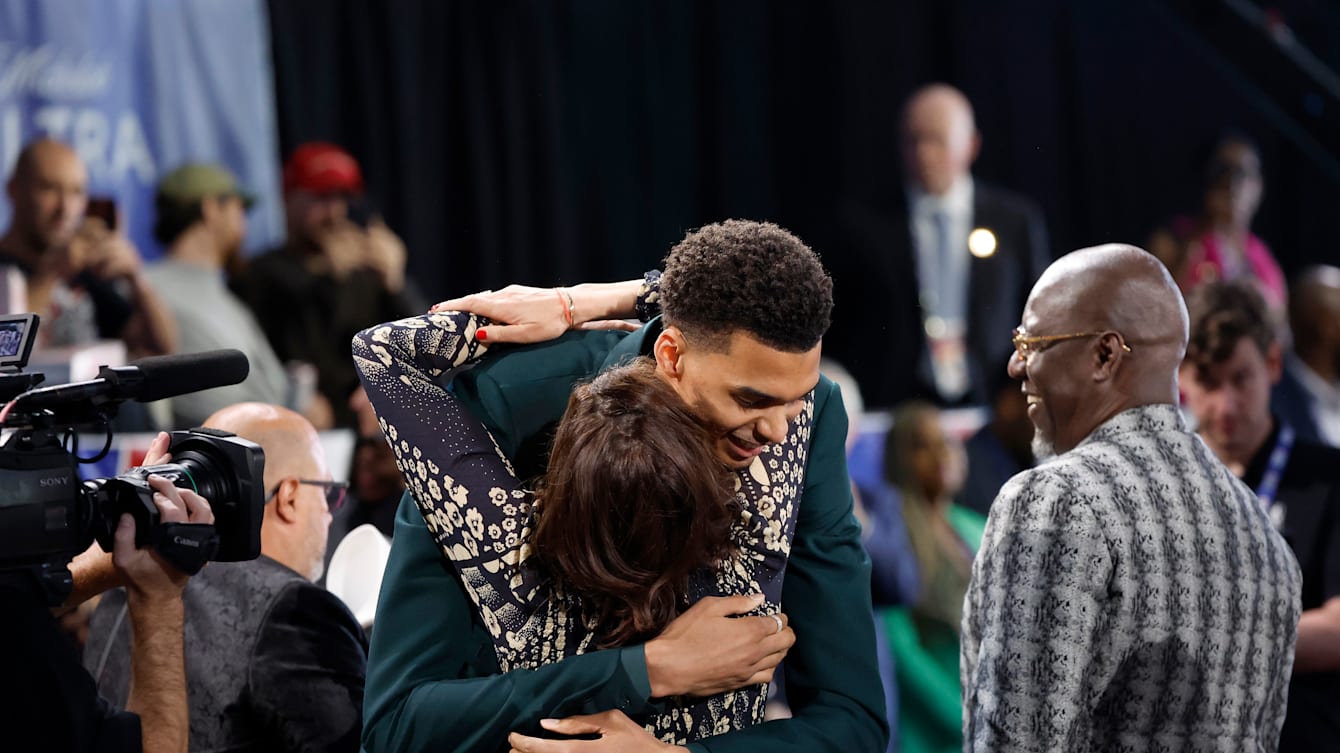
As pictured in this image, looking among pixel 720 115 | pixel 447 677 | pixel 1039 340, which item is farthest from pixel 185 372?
pixel 720 115

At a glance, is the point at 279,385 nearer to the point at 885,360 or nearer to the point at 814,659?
the point at 885,360

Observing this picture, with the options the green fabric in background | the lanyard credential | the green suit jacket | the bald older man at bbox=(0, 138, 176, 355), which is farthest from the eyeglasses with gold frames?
the bald older man at bbox=(0, 138, 176, 355)

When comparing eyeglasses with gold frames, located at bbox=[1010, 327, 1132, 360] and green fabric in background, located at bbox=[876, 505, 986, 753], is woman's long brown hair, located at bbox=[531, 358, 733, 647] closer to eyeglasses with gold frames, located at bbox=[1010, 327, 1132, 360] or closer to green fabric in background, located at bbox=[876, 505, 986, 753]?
eyeglasses with gold frames, located at bbox=[1010, 327, 1132, 360]

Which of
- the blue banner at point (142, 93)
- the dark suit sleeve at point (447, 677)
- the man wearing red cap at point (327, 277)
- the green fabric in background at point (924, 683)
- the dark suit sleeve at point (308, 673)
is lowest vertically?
the green fabric in background at point (924, 683)

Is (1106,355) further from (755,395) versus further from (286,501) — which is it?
(286,501)

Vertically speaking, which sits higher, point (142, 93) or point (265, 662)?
point (142, 93)

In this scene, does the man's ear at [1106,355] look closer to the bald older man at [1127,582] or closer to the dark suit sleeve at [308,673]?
the bald older man at [1127,582]

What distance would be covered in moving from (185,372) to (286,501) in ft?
2.21

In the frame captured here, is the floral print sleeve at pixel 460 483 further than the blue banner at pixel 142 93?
No

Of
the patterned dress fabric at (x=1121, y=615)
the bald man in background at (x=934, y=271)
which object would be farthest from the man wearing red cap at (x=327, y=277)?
the patterned dress fabric at (x=1121, y=615)

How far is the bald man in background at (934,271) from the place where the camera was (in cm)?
568

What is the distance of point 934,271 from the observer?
5.81 metres

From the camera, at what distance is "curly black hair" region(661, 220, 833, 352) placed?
1.83 m

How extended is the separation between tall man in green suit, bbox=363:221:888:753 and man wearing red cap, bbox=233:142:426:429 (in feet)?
9.30
